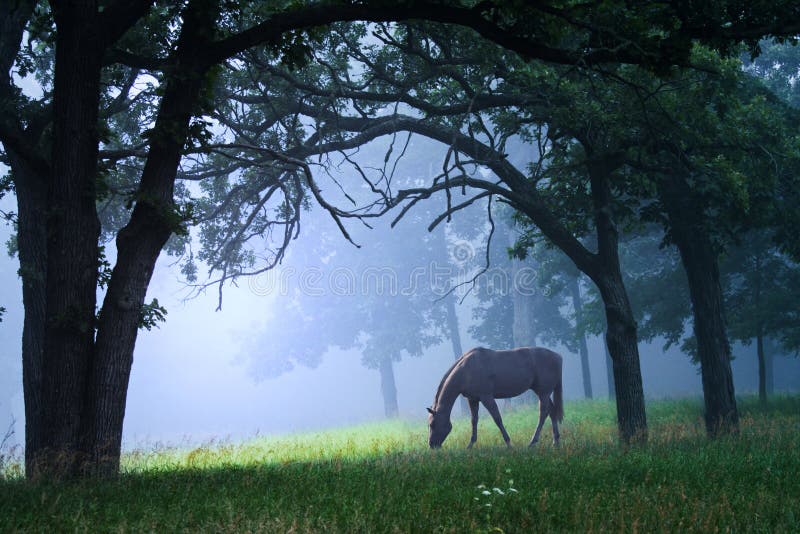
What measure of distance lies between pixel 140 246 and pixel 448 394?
1154cm

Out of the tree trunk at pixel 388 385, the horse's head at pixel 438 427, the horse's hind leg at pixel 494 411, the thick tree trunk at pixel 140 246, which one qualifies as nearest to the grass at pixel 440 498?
the thick tree trunk at pixel 140 246

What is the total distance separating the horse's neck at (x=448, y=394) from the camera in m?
17.8

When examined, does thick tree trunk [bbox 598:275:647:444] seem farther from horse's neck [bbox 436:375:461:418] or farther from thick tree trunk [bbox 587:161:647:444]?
horse's neck [bbox 436:375:461:418]

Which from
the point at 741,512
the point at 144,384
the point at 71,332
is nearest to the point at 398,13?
the point at 71,332

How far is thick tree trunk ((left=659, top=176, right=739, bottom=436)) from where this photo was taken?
50.4ft

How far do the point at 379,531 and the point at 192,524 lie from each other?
62.0 inches

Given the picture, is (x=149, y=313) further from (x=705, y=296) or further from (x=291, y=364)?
(x=291, y=364)

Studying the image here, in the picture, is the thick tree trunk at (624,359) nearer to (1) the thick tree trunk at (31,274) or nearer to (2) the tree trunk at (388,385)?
(1) the thick tree trunk at (31,274)

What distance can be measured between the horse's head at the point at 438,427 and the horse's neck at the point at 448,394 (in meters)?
0.23

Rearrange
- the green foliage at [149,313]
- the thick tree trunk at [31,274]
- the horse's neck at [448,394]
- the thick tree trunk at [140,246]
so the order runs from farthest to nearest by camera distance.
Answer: the horse's neck at [448,394] → the thick tree trunk at [31,274] → the green foliage at [149,313] → the thick tree trunk at [140,246]

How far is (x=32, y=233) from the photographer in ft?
36.2

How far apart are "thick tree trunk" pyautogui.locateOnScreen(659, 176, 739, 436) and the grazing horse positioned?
456 cm

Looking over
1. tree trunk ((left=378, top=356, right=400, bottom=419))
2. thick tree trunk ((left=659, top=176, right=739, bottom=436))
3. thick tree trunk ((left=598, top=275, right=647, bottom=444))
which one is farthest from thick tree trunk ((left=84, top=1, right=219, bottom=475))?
tree trunk ((left=378, top=356, right=400, bottom=419))

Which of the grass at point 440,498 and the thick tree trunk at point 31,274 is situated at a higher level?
the thick tree trunk at point 31,274
